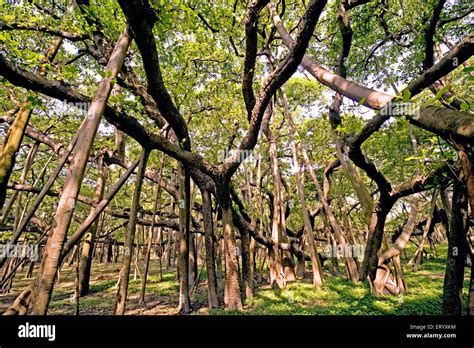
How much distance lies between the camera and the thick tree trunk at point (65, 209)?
276cm

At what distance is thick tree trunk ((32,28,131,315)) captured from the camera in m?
2.76

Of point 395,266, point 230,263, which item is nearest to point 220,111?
point 230,263

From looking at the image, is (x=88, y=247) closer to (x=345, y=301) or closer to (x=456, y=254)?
(x=345, y=301)

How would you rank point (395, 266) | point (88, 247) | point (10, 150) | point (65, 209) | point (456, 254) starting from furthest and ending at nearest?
point (88, 247), point (395, 266), point (10, 150), point (456, 254), point (65, 209)

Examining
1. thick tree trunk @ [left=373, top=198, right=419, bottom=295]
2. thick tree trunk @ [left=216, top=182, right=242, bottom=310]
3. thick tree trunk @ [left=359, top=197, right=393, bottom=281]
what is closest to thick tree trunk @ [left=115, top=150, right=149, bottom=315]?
thick tree trunk @ [left=216, top=182, right=242, bottom=310]

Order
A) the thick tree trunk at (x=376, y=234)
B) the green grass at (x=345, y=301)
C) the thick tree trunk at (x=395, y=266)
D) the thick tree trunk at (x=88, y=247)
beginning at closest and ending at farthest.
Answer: the thick tree trunk at (x=376, y=234) < the green grass at (x=345, y=301) < the thick tree trunk at (x=395, y=266) < the thick tree trunk at (x=88, y=247)

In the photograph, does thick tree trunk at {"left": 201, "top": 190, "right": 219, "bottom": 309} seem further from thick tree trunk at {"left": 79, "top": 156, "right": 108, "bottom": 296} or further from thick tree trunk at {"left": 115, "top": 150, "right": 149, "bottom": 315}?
thick tree trunk at {"left": 79, "top": 156, "right": 108, "bottom": 296}

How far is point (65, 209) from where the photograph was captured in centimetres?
297

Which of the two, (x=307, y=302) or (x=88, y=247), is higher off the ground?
(x=88, y=247)

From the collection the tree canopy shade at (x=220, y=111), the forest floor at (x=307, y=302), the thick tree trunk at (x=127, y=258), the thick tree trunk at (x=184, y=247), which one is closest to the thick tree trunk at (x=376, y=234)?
the tree canopy shade at (x=220, y=111)

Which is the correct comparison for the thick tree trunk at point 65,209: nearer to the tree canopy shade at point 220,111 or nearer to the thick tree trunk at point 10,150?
the tree canopy shade at point 220,111

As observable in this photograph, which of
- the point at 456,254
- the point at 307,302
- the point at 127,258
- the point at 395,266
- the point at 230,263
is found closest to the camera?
the point at 456,254
